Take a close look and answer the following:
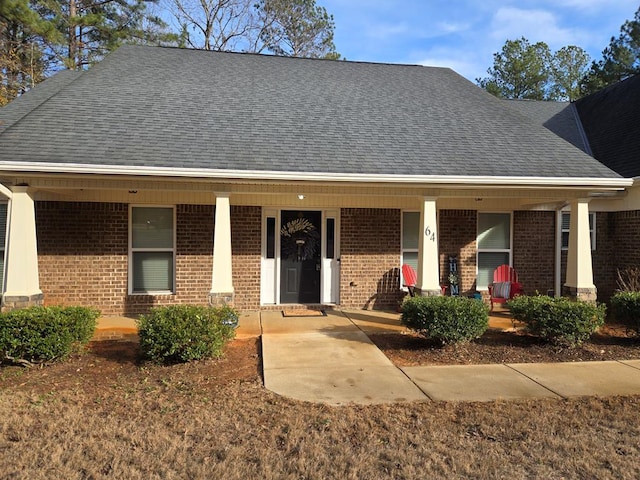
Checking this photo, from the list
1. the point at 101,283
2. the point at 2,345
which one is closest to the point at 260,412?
the point at 2,345

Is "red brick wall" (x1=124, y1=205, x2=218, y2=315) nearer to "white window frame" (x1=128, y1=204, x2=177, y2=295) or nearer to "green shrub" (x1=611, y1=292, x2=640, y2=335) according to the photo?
"white window frame" (x1=128, y1=204, x2=177, y2=295)

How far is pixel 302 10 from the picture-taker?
25672 mm

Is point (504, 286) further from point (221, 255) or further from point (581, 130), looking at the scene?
point (581, 130)

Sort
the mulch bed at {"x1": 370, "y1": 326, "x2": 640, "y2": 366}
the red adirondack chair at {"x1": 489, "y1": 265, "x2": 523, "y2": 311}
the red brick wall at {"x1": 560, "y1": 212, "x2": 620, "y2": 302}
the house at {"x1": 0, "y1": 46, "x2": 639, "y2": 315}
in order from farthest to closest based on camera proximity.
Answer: the red brick wall at {"x1": 560, "y1": 212, "x2": 620, "y2": 302} < the red adirondack chair at {"x1": 489, "y1": 265, "x2": 523, "y2": 311} < the house at {"x1": 0, "y1": 46, "x2": 639, "y2": 315} < the mulch bed at {"x1": 370, "y1": 326, "x2": 640, "y2": 366}

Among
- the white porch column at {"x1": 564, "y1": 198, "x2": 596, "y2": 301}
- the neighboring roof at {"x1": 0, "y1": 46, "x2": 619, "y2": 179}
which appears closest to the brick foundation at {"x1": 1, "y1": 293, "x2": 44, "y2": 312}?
the neighboring roof at {"x1": 0, "y1": 46, "x2": 619, "y2": 179}

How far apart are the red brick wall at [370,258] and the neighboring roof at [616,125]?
16.1 feet

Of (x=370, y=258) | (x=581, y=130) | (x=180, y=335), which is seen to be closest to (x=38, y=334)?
(x=180, y=335)

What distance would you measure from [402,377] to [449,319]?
1235 millimetres

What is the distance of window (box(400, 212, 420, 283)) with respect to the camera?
9828mm

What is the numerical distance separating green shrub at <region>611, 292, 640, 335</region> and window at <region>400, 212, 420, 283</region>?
378 cm

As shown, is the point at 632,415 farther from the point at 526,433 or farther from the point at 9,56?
the point at 9,56

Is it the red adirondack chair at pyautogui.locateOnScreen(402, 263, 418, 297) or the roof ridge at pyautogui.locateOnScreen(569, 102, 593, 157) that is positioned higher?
the roof ridge at pyautogui.locateOnScreen(569, 102, 593, 157)

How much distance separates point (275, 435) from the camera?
379 centimetres

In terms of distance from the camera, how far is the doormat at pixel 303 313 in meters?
8.88
